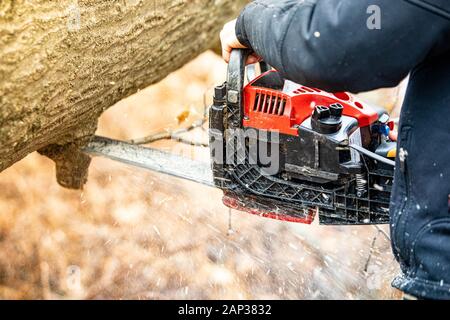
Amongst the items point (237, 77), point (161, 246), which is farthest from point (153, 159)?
point (161, 246)

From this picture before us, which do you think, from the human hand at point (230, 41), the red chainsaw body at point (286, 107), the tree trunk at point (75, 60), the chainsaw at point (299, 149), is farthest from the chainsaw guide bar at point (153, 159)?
the human hand at point (230, 41)

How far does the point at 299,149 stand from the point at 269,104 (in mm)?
173

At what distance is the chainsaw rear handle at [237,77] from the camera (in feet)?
5.82

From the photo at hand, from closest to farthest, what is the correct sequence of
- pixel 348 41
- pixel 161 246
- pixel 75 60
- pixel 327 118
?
1. pixel 348 41
2. pixel 327 118
3. pixel 75 60
4. pixel 161 246

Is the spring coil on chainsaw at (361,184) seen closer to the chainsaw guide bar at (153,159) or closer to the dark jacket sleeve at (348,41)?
the dark jacket sleeve at (348,41)

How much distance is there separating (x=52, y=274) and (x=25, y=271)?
154mm

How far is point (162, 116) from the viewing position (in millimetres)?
4586

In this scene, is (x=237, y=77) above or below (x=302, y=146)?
above

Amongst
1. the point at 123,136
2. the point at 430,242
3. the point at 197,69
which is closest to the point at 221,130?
the point at 430,242

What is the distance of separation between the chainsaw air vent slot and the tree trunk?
0.65 metres

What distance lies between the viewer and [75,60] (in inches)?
77.9

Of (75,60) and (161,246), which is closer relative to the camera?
(75,60)

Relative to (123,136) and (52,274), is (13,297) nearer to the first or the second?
(52,274)

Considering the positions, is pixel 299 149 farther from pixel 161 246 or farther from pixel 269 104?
pixel 161 246
